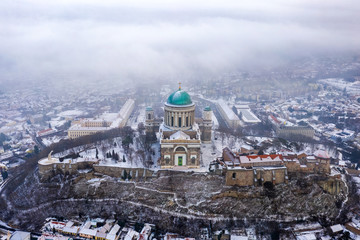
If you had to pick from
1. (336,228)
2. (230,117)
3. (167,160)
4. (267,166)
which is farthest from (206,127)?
(230,117)

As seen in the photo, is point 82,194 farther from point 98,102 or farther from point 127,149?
point 98,102

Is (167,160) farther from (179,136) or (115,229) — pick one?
(115,229)

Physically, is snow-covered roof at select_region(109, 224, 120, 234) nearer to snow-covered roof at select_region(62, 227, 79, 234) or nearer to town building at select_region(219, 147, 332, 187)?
snow-covered roof at select_region(62, 227, 79, 234)

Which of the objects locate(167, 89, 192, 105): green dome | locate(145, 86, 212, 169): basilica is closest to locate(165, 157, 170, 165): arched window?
locate(145, 86, 212, 169): basilica

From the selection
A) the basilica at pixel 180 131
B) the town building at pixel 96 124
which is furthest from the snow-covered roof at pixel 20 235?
the town building at pixel 96 124

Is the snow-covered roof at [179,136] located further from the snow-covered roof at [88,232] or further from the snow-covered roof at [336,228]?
the snow-covered roof at [336,228]

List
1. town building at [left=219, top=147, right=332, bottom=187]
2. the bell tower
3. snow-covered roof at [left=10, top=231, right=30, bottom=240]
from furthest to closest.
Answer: the bell tower < town building at [left=219, top=147, right=332, bottom=187] < snow-covered roof at [left=10, top=231, right=30, bottom=240]
